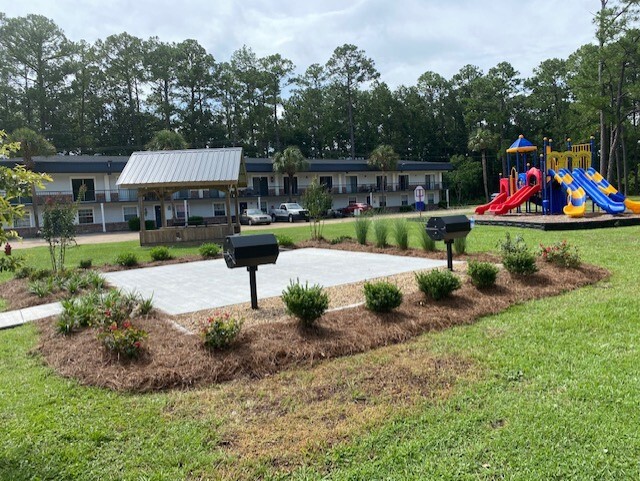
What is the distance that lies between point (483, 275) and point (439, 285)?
0.90 metres

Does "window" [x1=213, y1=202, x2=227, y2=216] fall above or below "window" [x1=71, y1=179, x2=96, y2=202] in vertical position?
below

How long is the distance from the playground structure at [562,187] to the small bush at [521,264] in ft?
41.9

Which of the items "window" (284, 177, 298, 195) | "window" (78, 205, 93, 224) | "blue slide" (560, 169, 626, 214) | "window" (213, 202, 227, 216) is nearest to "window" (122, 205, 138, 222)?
"window" (78, 205, 93, 224)

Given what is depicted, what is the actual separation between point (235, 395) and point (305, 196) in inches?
519

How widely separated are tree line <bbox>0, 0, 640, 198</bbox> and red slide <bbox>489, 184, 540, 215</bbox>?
2299cm

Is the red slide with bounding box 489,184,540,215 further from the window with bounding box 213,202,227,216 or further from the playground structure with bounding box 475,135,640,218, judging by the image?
the window with bounding box 213,202,227,216

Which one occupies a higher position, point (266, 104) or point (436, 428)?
point (266, 104)

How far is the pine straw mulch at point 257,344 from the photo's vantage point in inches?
163

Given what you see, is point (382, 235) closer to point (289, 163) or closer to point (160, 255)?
point (160, 255)

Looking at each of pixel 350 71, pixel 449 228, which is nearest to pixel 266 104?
pixel 350 71

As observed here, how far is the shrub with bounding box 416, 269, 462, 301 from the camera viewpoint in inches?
242

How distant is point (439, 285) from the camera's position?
20.2 feet

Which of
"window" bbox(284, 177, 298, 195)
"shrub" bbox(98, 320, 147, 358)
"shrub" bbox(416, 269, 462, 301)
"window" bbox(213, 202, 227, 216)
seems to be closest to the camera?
"shrub" bbox(98, 320, 147, 358)

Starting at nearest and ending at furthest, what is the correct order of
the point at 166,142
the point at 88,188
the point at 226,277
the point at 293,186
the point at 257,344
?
the point at 257,344 → the point at 226,277 → the point at 88,188 → the point at 166,142 → the point at 293,186
